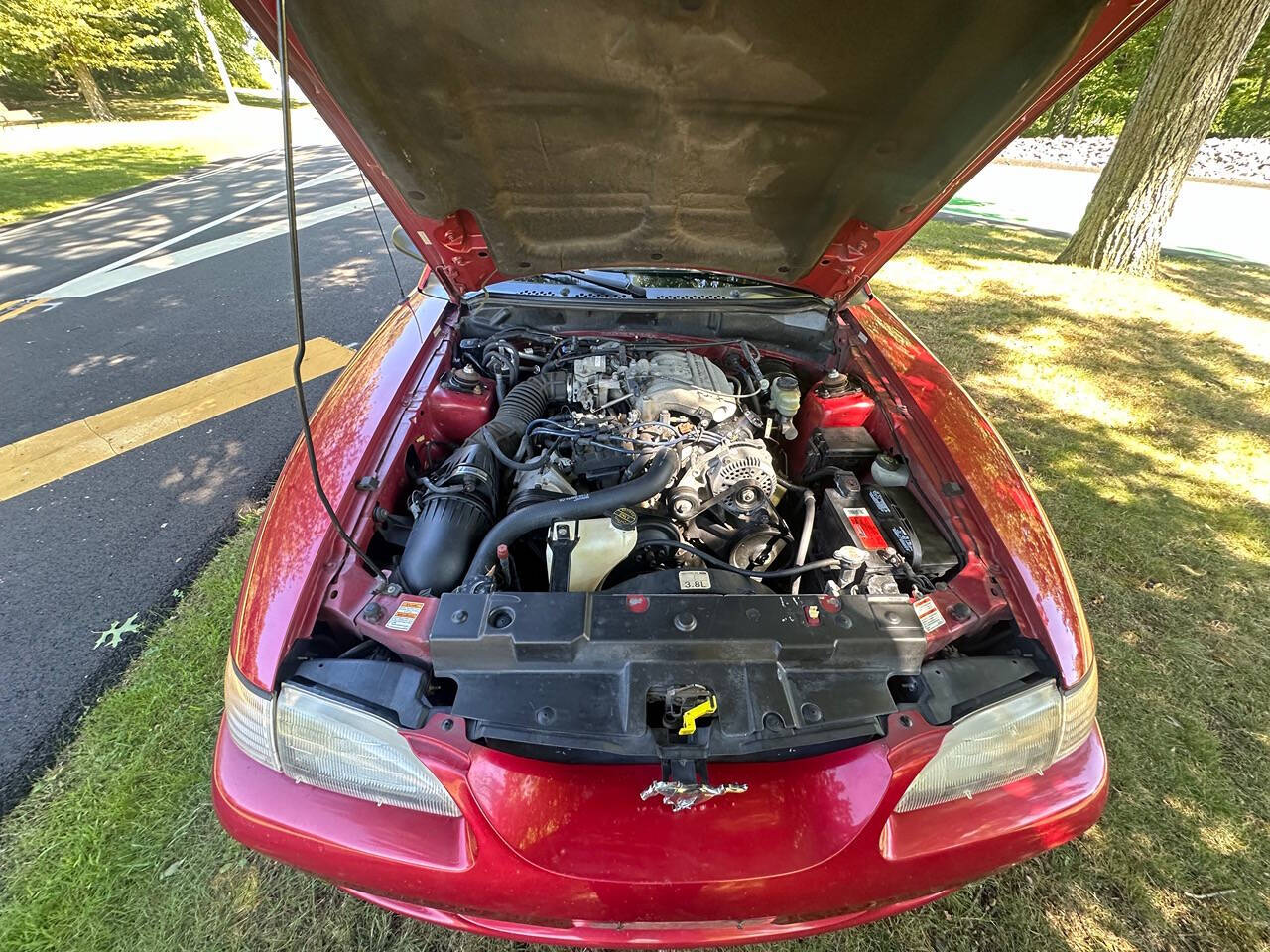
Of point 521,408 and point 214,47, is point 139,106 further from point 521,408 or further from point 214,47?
point 521,408

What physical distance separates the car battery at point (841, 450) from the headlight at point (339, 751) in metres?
1.42

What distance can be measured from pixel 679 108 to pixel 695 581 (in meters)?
1.06

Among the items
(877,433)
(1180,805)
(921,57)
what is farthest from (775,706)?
(1180,805)

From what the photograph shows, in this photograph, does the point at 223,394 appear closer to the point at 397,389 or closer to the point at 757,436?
the point at 397,389

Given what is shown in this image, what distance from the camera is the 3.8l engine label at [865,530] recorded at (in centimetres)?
156

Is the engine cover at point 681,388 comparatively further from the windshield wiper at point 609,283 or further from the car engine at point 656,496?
the windshield wiper at point 609,283

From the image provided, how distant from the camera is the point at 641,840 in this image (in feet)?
3.74

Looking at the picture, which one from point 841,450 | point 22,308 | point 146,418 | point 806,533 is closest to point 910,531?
point 806,533

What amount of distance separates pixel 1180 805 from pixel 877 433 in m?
1.43

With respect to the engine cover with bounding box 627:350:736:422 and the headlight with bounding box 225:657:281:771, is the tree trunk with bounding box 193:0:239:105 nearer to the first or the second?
the engine cover with bounding box 627:350:736:422

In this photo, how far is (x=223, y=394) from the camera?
143 inches

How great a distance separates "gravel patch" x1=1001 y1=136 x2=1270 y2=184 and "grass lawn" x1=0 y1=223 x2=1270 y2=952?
9.96m

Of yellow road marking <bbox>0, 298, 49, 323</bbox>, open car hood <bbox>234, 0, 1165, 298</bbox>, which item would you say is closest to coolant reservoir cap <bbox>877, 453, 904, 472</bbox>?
open car hood <bbox>234, 0, 1165, 298</bbox>

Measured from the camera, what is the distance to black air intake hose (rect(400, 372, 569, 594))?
4.95ft
